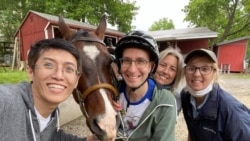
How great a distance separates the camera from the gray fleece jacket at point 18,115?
1.36 metres

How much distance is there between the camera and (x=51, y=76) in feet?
5.24

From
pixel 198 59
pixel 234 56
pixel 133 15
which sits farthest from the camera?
pixel 133 15

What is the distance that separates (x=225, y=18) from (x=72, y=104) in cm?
3049

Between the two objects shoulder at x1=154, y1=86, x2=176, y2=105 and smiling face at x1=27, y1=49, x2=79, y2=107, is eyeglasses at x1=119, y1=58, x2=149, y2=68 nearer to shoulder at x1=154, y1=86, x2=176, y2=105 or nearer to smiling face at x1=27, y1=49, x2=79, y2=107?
shoulder at x1=154, y1=86, x2=176, y2=105

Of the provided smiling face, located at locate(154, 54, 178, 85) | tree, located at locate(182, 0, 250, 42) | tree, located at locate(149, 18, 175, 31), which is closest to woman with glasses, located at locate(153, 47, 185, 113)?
smiling face, located at locate(154, 54, 178, 85)

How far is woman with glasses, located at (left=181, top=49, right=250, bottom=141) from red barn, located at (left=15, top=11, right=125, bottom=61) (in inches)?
525

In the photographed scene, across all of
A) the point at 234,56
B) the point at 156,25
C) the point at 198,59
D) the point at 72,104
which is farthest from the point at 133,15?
the point at 156,25

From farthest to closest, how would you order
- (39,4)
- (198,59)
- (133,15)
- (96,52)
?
(39,4)
(133,15)
(198,59)
(96,52)

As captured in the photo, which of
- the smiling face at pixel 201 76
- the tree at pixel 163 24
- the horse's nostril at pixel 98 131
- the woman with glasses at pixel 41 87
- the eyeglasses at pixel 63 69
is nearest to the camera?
the woman with glasses at pixel 41 87

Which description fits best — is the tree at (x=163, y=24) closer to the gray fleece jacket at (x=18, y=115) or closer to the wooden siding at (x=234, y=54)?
the wooden siding at (x=234, y=54)

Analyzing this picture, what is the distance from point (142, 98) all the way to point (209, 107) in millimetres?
745

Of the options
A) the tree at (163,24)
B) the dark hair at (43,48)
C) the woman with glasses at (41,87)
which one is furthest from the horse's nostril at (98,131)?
the tree at (163,24)

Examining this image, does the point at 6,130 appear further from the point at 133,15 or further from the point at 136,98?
the point at 133,15

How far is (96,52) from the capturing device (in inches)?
88.0
